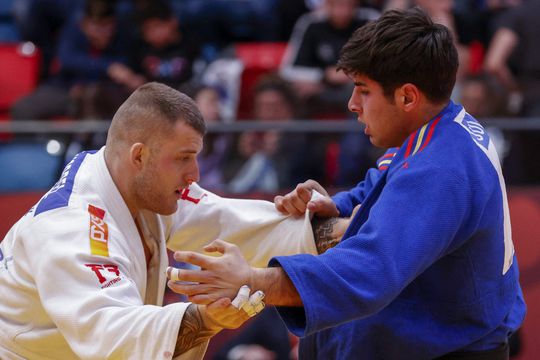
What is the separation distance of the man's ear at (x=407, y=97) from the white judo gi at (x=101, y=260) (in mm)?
812

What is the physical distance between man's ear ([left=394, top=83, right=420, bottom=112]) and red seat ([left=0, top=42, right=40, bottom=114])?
547 cm

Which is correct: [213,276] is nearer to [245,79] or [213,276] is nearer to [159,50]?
[245,79]

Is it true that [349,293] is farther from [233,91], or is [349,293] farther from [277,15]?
[277,15]

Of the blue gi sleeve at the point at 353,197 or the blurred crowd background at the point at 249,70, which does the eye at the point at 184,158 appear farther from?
the blurred crowd background at the point at 249,70

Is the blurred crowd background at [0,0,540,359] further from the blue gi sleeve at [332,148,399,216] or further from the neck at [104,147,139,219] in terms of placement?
the neck at [104,147,139,219]

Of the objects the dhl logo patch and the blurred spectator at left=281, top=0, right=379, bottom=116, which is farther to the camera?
the blurred spectator at left=281, top=0, right=379, bottom=116

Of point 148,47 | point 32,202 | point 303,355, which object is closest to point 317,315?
point 303,355

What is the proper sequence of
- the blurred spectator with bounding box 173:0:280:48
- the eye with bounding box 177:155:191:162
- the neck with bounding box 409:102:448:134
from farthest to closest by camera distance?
the blurred spectator with bounding box 173:0:280:48, the eye with bounding box 177:155:191:162, the neck with bounding box 409:102:448:134

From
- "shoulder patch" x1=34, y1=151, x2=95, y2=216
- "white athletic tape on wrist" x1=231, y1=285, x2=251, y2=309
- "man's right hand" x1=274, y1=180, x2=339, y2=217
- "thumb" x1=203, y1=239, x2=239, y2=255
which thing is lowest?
"man's right hand" x1=274, y1=180, x2=339, y2=217

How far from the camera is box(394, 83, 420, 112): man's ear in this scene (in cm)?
343

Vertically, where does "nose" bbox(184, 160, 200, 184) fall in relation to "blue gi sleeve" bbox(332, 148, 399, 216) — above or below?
above

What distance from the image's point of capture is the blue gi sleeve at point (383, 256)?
305cm

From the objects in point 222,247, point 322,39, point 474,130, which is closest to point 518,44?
point 322,39

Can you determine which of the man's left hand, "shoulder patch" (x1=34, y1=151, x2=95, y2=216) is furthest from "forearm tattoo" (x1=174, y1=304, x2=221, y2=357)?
"shoulder patch" (x1=34, y1=151, x2=95, y2=216)
